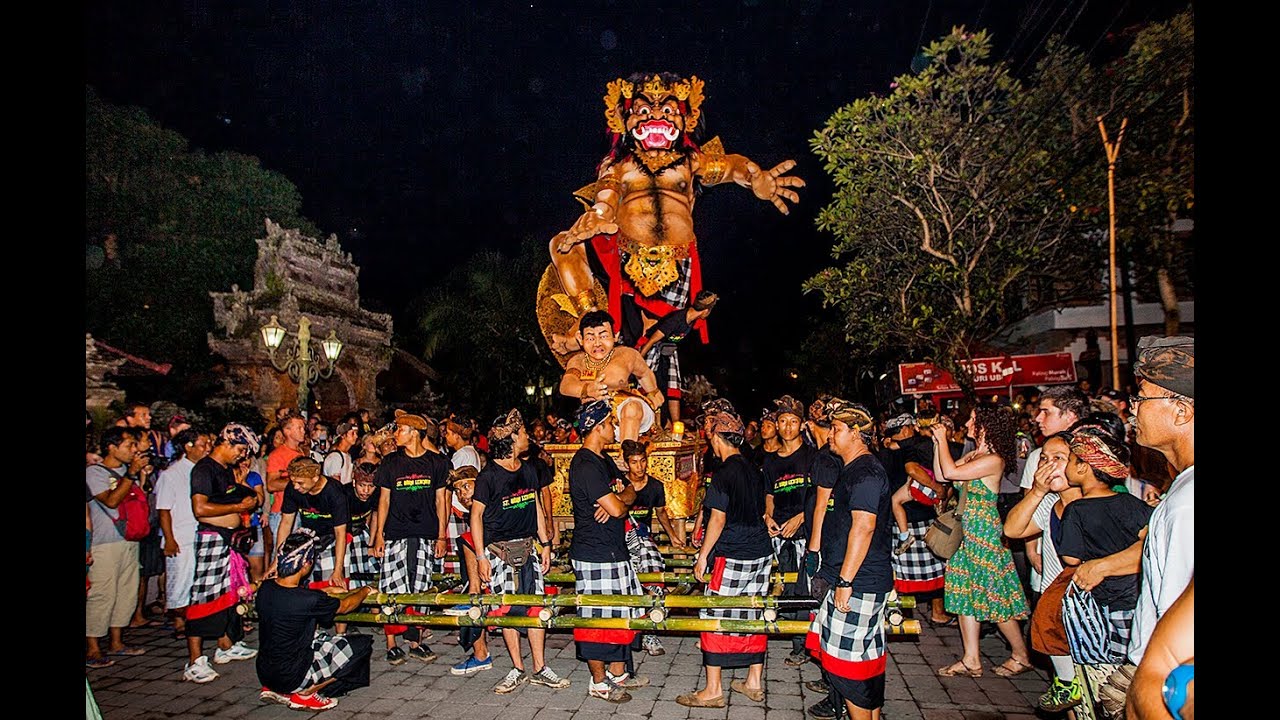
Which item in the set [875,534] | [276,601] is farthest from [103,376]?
[875,534]

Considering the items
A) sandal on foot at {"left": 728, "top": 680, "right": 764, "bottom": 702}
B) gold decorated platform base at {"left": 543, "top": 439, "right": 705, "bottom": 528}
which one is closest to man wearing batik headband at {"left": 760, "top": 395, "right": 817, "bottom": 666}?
sandal on foot at {"left": 728, "top": 680, "right": 764, "bottom": 702}

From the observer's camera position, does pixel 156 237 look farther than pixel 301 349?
Yes

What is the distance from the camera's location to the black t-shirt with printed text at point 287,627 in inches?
185

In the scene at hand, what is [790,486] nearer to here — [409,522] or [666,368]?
[409,522]

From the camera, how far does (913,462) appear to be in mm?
6309

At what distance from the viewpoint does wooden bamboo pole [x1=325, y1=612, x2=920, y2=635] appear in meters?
4.12

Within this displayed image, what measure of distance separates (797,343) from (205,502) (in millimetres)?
47217

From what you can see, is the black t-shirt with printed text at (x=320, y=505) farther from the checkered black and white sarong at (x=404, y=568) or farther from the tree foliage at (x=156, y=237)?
the tree foliage at (x=156, y=237)

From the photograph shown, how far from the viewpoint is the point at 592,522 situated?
196 inches

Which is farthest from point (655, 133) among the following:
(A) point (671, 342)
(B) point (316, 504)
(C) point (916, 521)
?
(B) point (316, 504)

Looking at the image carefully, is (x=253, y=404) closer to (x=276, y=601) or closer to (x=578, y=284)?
(x=578, y=284)

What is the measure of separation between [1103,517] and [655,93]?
7359 millimetres

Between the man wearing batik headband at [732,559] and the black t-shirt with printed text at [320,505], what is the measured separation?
306 cm

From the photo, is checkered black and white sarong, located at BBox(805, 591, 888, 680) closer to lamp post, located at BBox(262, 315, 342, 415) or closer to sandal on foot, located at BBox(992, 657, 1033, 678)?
sandal on foot, located at BBox(992, 657, 1033, 678)
